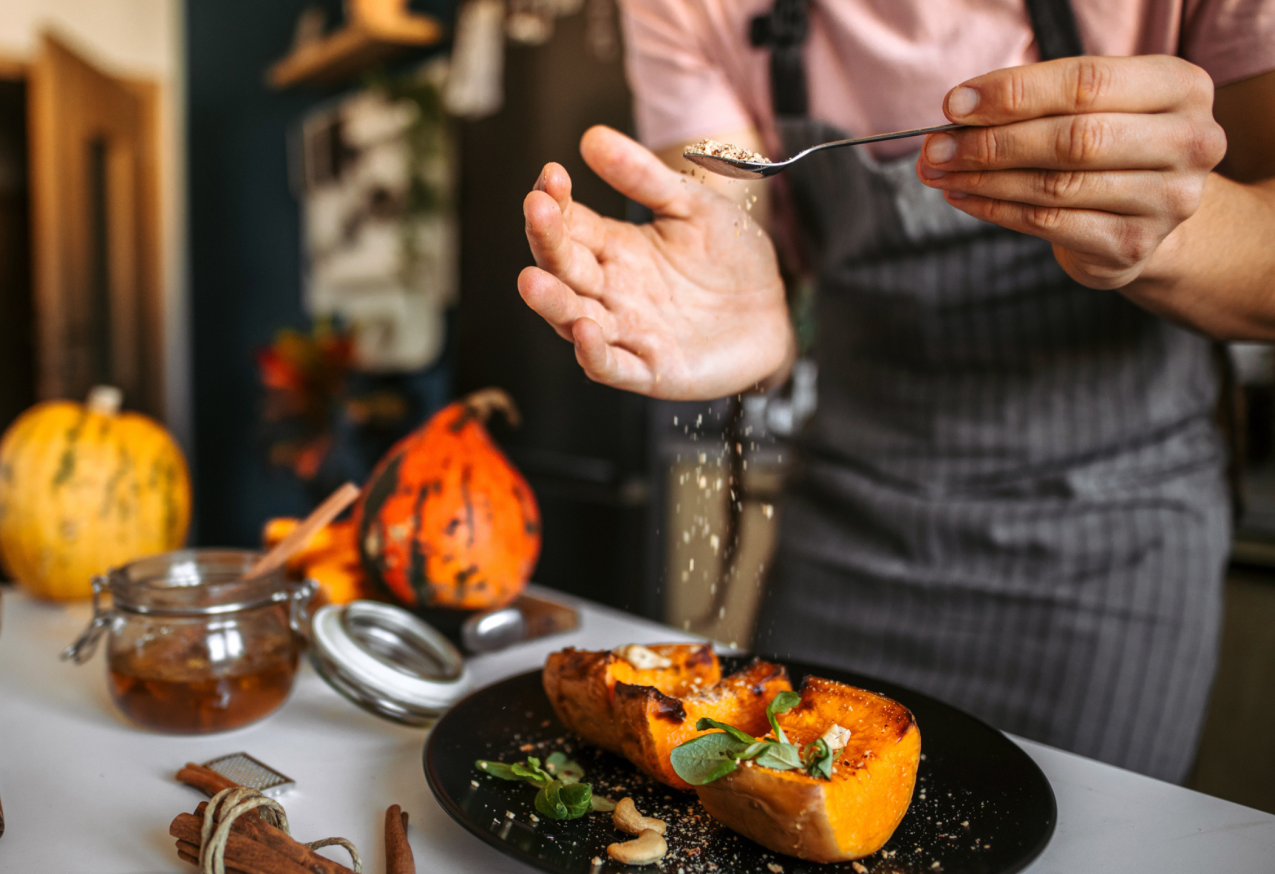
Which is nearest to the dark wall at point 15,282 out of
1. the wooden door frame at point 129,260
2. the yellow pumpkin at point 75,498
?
the wooden door frame at point 129,260

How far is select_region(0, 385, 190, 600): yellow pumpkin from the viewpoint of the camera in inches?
42.5

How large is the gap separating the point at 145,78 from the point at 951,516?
17.7 ft

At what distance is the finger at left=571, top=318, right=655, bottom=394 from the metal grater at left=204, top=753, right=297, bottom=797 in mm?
382

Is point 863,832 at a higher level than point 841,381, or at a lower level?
lower

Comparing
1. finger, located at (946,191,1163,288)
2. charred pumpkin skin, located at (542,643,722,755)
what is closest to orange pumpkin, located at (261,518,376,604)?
charred pumpkin skin, located at (542,643,722,755)

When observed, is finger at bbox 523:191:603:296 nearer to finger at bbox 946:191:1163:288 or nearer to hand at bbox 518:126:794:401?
hand at bbox 518:126:794:401

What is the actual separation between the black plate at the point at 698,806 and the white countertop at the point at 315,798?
5 cm

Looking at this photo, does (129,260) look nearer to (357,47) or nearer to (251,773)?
(357,47)

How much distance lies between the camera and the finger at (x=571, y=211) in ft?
2.06

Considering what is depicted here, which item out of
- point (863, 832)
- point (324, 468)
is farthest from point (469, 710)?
point (324, 468)

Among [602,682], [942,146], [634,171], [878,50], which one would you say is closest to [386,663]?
[602,682]

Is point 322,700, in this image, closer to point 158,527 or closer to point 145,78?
point 158,527

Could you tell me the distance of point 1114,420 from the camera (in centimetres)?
103

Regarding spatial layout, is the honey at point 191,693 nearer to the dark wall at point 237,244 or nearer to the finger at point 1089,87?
the finger at point 1089,87
